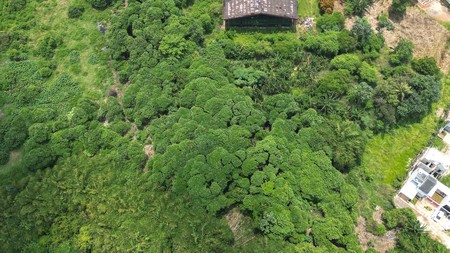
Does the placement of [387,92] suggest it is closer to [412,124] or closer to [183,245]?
[412,124]

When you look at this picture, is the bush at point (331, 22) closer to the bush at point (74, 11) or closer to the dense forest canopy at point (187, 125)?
the dense forest canopy at point (187, 125)

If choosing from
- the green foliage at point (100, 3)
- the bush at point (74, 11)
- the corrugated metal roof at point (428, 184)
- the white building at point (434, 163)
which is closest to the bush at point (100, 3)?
the green foliage at point (100, 3)

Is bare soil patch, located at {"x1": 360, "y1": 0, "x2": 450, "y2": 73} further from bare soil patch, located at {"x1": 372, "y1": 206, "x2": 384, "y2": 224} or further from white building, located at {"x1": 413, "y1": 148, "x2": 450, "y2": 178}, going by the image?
bare soil patch, located at {"x1": 372, "y1": 206, "x2": 384, "y2": 224}

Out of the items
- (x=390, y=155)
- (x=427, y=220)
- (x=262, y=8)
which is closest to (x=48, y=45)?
(x=262, y=8)

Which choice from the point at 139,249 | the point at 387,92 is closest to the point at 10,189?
the point at 139,249

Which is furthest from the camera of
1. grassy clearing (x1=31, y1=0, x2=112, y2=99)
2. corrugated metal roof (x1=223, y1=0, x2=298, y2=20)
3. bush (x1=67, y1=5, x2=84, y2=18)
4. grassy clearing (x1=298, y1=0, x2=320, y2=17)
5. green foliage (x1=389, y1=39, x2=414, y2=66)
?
bush (x1=67, y1=5, x2=84, y2=18)

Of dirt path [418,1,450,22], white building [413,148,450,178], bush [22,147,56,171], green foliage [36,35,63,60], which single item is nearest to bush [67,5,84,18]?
green foliage [36,35,63,60]

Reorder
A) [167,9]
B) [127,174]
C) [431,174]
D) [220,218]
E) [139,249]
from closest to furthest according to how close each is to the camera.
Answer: [139,249], [220,218], [127,174], [431,174], [167,9]
